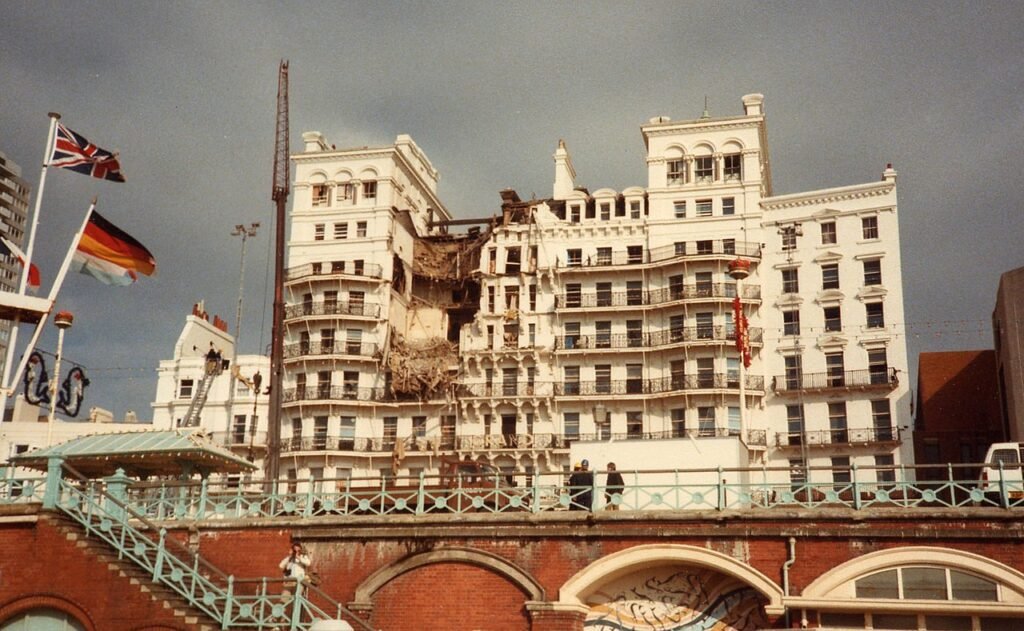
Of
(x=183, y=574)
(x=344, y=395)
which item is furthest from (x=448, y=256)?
(x=183, y=574)

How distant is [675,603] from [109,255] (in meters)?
17.8

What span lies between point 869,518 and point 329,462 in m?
39.2

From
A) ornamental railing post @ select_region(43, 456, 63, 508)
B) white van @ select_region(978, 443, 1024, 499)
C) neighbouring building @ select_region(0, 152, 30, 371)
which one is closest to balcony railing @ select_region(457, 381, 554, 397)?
white van @ select_region(978, 443, 1024, 499)

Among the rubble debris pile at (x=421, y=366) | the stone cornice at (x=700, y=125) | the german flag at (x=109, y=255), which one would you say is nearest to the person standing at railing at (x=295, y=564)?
the german flag at (x=109, y=255)

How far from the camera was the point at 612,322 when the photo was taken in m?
56.9

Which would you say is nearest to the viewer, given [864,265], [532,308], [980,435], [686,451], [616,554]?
[616,554]

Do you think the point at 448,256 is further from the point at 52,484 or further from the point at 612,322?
the point at 52,484

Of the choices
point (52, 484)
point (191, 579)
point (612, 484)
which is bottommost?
point (191, 579)

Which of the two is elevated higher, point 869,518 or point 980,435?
point 980,435

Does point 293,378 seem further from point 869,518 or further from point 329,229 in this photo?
Answer: point 869,518

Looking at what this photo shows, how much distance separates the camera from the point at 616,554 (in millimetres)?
24094

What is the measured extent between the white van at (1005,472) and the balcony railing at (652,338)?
23707 millimetres

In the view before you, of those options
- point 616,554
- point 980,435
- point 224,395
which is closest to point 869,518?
point 616,554

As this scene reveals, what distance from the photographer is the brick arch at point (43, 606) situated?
22.0 m
